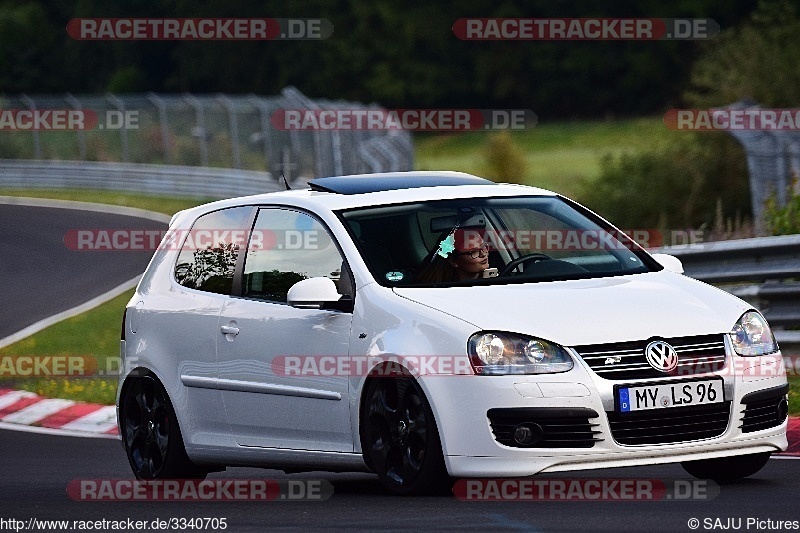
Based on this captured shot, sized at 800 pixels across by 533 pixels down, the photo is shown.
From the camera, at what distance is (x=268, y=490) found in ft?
32.5

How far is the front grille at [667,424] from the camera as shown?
27.2 feet

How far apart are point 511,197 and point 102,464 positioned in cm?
344

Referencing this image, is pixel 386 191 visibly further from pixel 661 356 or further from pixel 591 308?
pixel 661 356

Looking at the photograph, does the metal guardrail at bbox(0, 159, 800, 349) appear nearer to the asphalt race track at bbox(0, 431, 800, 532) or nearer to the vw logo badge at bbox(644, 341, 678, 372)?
the asphalt race track at bbox(0, 431, 800, 532)

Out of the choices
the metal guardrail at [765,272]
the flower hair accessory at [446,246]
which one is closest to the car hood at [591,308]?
the flower hair accessory at [446,246]

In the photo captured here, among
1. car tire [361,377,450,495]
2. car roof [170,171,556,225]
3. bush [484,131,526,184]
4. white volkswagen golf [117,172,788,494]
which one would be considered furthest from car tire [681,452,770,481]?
bush [484,131,526,184]

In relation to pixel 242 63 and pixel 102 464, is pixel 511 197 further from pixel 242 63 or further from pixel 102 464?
pixel 242 63

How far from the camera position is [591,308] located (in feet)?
28.2

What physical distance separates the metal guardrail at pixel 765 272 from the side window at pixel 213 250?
5124mm

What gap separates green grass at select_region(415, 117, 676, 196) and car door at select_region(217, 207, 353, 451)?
60.1 meters

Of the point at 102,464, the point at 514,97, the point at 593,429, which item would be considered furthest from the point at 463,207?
the point at 514,97

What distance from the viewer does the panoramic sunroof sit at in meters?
10.0

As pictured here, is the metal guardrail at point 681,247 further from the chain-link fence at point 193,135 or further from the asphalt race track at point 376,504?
the asphalt race track at point 376,504

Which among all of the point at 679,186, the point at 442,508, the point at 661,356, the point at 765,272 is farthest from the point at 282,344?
the point at 679,186
